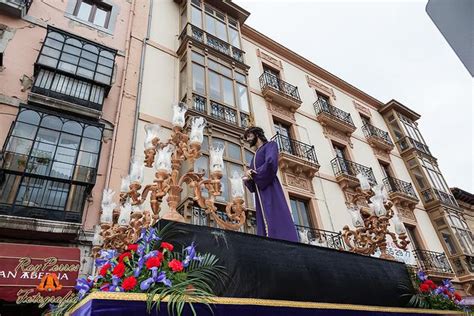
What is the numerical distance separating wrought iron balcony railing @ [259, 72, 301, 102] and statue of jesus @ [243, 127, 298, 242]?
9170 millimetres

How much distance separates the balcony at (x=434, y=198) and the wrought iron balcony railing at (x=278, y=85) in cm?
884

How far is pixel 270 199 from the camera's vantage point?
3.33 m

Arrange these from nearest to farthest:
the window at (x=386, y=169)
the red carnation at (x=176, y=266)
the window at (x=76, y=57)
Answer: the red carnation at (x=176, y=266) → the window at (x=76, y=57) → the window at (x=386, y=169)

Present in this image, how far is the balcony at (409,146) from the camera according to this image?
16627 mm

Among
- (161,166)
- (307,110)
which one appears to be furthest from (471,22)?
(307,110)

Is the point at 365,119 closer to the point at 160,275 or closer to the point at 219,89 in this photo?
the point at 219,89

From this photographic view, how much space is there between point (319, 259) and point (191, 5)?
37.9ft

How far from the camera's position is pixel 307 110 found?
13766 millimetres

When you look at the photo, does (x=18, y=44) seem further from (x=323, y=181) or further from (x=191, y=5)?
(x=323, y=181)

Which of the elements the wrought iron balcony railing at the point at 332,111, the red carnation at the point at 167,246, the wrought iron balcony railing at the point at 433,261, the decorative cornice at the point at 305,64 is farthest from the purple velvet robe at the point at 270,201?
the decorative cornice at the point at 305,64

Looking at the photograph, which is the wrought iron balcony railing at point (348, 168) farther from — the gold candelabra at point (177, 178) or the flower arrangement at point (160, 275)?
the flower arrangement at point (160, 275)

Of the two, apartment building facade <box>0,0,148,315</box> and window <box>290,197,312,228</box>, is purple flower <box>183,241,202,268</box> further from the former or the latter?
window <box>290,197,312,228</box>

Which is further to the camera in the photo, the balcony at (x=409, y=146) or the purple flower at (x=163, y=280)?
the balcony at (x=409, y=146)

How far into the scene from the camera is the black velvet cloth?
1957mm
